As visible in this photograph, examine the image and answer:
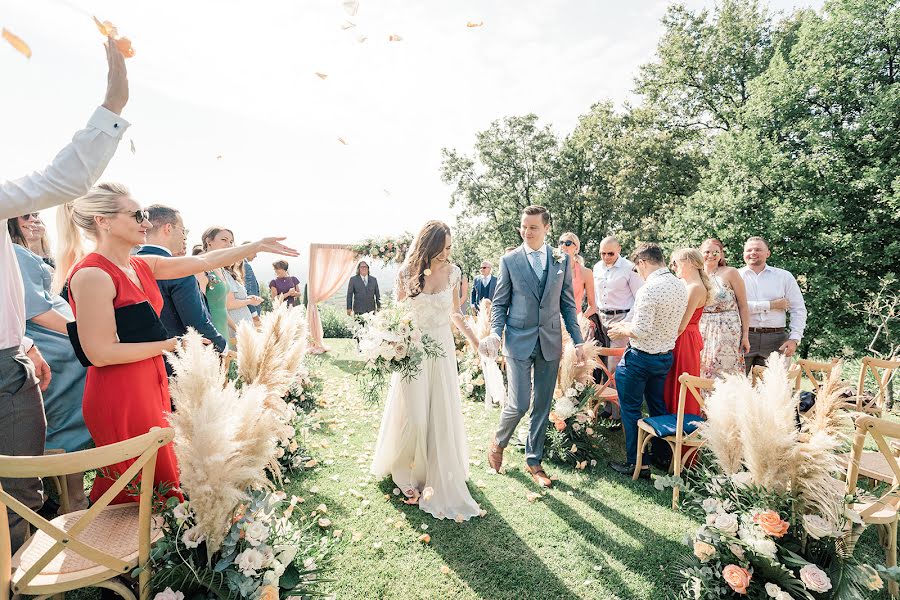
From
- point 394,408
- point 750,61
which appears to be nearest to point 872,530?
point 394,408

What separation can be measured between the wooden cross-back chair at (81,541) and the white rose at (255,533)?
40cm

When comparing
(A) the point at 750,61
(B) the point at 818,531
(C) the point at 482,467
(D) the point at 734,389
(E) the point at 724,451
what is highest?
(A) the point at 750,61

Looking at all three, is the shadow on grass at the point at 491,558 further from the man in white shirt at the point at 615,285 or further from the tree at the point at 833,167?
the tree at the point at 833,167

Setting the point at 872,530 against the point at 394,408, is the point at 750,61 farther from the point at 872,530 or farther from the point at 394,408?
the point at 394,408

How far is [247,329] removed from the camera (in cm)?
285

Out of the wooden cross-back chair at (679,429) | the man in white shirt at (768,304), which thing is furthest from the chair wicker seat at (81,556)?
the man in white shirt at (768,304)

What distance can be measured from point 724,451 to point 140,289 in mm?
3353

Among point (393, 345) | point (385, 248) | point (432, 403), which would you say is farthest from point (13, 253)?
point (385, 248)

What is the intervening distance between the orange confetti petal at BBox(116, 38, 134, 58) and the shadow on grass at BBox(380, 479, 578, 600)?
3.55m

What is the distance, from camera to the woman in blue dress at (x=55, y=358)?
3111 millimetres

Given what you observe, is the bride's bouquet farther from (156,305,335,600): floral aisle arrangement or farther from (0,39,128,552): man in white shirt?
(0,39,128,552): man in white shirt

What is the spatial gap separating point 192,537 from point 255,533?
0.25 metres

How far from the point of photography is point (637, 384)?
4602 mm

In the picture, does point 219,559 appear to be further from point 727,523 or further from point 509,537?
point 727,523
